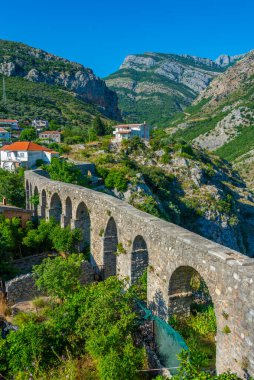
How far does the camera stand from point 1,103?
84.6m

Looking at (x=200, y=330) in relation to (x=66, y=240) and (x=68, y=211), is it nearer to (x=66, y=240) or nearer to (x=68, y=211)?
(x=66, y=240)

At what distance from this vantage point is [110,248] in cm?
1565

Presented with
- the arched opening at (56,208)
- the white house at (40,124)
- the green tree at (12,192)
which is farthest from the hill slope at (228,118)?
the arched opening at (56,208)

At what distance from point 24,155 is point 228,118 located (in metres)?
89.8

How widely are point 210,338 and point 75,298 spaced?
4.07 m

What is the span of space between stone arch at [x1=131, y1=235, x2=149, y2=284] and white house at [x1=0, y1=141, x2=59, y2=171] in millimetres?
29330

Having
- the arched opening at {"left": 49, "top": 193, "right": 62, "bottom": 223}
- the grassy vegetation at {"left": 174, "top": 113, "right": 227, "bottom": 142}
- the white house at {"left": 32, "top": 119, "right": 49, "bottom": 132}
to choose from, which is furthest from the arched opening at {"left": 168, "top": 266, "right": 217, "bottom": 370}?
the grassy vegetation at {"left": 174, "top": 113, "right": 227, "bottom": 142}

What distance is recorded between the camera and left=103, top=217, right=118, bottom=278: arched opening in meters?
15.3

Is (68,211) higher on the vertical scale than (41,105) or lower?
lower

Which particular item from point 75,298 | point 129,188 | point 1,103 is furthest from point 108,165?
point 1,103

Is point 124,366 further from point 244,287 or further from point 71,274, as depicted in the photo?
point 71,274

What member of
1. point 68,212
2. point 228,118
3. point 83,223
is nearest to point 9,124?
point 68,212

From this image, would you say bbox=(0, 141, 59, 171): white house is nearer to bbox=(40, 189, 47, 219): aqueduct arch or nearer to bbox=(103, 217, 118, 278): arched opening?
bbox=(40, 189, 47, 219): aqueduct arch

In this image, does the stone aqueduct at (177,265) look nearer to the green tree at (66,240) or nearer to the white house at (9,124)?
the green tree at (66,240)
